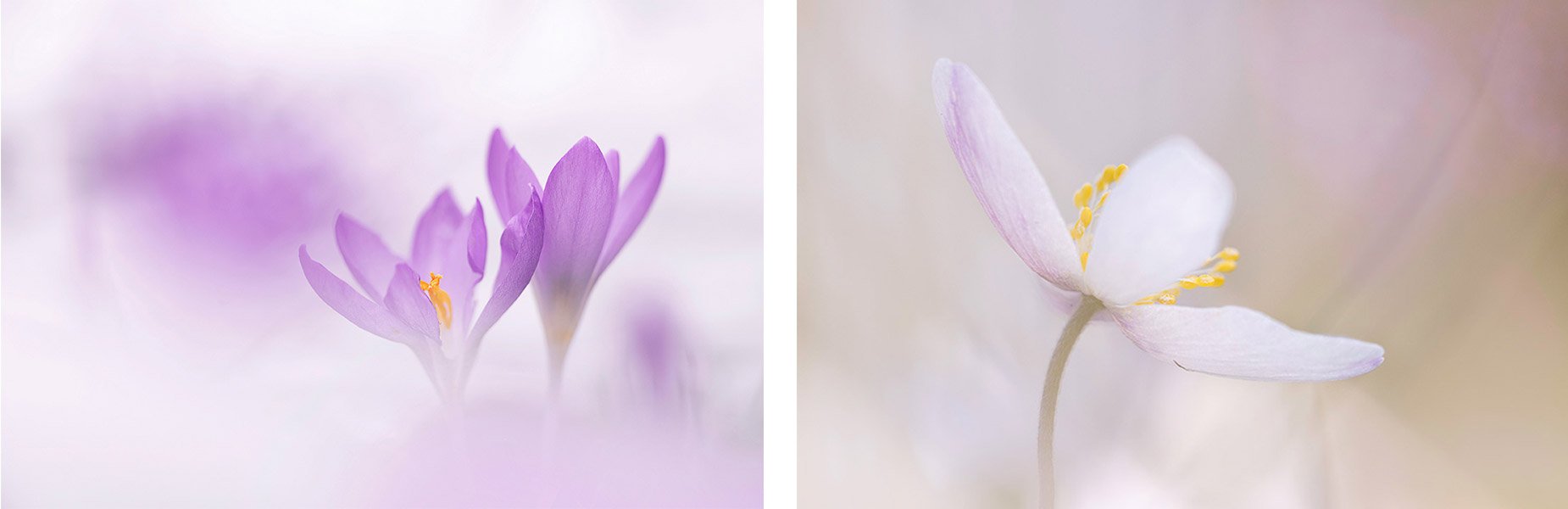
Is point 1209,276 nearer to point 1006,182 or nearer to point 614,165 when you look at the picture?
point 1006,182

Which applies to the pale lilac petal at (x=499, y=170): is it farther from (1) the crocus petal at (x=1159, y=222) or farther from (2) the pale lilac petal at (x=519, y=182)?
(1) the crocus petal at (x=1159, y=222)

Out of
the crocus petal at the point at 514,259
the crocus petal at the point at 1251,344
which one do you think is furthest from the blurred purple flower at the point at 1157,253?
the crocus petal at the point at 514,259

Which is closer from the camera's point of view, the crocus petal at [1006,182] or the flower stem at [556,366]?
the crocus petal at [1006,182]

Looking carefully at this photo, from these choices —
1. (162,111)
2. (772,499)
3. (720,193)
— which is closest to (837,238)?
(720,193)

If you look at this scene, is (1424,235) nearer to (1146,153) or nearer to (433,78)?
(1146,153)

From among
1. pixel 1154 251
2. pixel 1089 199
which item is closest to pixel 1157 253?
pixel 1154 251
